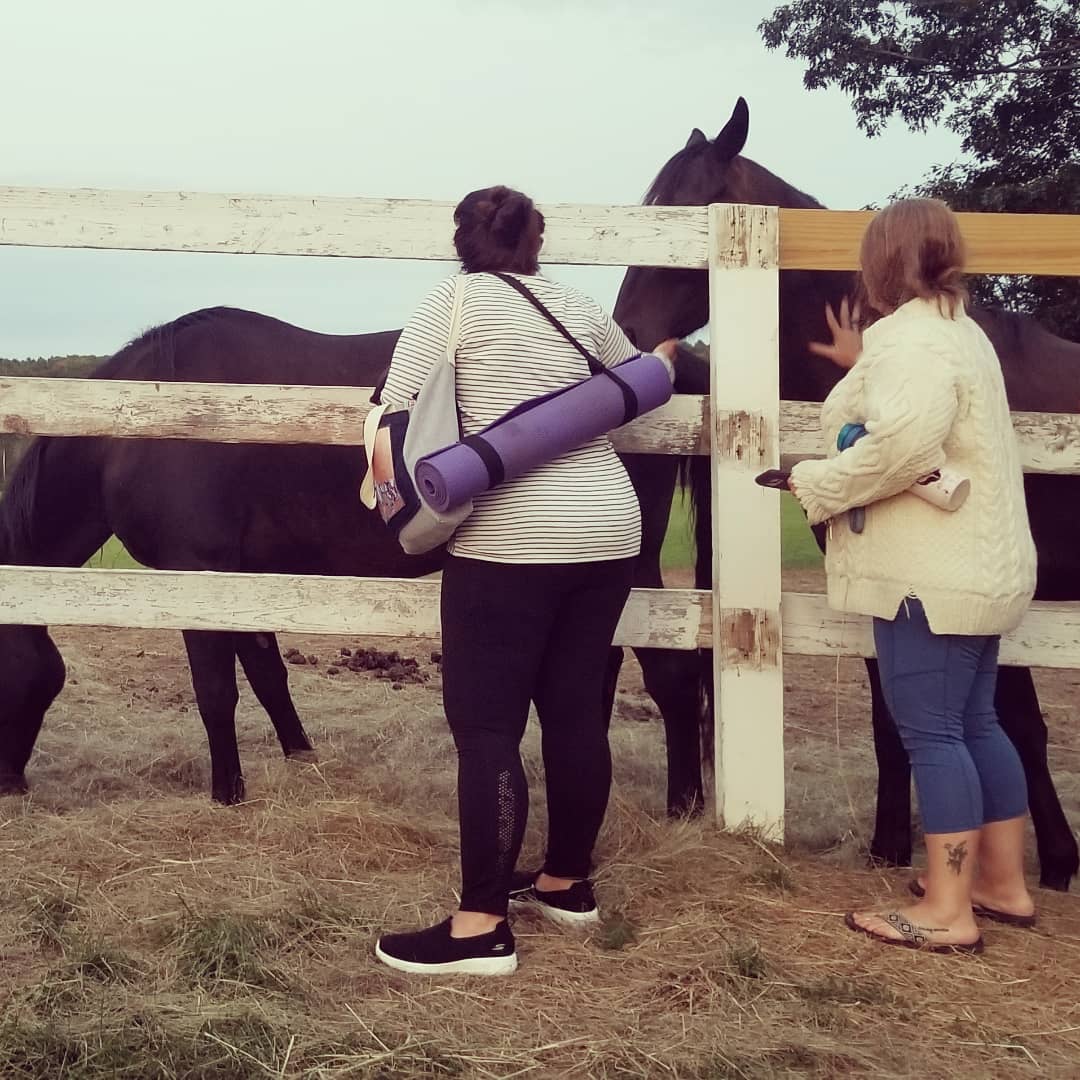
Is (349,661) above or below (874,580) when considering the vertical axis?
below

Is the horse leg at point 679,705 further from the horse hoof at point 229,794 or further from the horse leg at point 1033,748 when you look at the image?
the horse hoof at point 229,794

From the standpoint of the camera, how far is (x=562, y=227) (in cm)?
342

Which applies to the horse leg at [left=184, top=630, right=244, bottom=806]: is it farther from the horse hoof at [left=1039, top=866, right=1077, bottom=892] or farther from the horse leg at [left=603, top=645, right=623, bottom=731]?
the horse hoof at [left=1039, top=866, right=1077, bottom=892]

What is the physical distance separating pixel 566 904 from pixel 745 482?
128 cm

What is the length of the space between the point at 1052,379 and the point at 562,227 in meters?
1.90

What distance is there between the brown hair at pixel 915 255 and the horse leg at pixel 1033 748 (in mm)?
1752

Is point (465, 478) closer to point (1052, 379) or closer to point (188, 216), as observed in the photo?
point (188, 216)

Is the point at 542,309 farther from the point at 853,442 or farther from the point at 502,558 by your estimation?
the point at 853,442

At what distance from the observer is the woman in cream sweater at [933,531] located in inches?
105

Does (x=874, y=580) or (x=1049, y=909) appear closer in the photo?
(x=874, y=580)

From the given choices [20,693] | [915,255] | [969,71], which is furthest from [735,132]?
[969,71]

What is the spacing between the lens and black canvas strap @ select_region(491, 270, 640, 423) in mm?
2795

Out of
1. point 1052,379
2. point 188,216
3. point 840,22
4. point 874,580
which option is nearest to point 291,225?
point 188,216

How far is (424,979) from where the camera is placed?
8.63 feet
